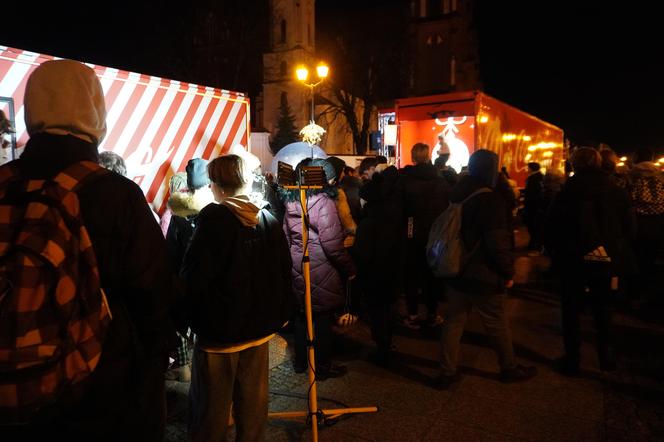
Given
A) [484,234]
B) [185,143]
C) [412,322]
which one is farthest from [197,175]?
[412,322]

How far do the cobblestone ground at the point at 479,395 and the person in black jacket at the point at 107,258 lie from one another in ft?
6.88

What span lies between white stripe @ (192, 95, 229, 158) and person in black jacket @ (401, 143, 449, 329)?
2354 mm

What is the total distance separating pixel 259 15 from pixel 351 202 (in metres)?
30.4

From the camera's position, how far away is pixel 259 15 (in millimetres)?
32719

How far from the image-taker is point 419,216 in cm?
597

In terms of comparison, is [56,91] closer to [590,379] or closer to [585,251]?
[585,251]

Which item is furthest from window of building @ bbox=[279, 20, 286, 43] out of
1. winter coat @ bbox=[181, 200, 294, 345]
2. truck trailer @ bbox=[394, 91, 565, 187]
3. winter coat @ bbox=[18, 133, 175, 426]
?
winter coat @ bbox=[18, 133, 175, 426]

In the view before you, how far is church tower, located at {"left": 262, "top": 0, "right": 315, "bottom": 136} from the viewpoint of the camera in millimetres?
42188

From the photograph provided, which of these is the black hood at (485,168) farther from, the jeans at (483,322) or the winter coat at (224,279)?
the winter coat at (224,279)

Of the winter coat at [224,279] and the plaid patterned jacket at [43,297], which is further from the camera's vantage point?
the winter coat at [224,279]

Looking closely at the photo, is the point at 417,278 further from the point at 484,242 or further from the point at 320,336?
the point at 484,242

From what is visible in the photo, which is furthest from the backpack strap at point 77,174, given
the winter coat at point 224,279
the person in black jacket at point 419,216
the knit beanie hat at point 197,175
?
the person in black jacket at point 419,216

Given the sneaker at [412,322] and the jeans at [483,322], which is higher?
the jeans at [483,322]

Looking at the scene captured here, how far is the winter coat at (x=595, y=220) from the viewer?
4.32 meters
